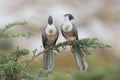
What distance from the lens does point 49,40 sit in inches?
47.2

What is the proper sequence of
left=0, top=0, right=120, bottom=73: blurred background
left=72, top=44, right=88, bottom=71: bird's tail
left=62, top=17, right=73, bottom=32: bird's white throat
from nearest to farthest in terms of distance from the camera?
left=72, top=44, right=88, bottom=71: bird's tail
left=62, top=17, right=73, bottom=32: bird's white throat
left=0, top=0, right=120, bottom=73: blurred background

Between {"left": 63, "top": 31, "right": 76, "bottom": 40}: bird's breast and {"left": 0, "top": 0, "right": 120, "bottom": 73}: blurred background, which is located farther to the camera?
{"left": 0, "top": 0, "right": 120, "bottom": 73}: blurred background

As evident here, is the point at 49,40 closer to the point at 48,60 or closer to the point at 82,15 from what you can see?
the point at 48,60

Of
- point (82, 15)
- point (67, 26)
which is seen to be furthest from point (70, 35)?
point (82, 15)

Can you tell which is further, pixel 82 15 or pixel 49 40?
pixel 82 15

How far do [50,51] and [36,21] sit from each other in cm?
419

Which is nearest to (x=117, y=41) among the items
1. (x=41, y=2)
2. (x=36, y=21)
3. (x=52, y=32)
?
(x=36, y=21)

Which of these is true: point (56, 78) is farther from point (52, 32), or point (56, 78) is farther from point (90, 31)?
point (90, 31)

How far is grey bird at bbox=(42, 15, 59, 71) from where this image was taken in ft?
3.84

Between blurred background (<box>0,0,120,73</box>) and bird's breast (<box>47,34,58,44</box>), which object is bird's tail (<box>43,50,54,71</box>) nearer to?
bird's breast (<box>47,34,58,44</box>)

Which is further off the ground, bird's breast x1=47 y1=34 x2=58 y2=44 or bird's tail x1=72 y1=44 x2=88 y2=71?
bird's breast x1=47 y1=34 x2=58 y2=44

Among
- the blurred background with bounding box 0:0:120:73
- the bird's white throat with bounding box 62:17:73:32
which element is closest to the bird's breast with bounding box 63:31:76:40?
the bird's white throat with bounding box 62:17:73:32

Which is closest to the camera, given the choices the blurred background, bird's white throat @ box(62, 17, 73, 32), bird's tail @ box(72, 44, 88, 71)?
bird's tail @ box(72, 44, 88, 71)

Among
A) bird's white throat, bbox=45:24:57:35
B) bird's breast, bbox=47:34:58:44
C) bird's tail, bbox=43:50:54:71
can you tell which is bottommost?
bird's tail, bbox=43:50:54:71
